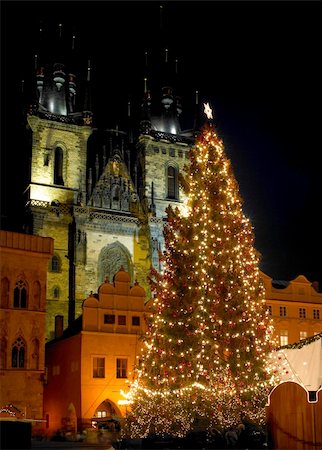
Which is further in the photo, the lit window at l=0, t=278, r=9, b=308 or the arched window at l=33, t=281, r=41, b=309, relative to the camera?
the arched window at l=33, t=281, r=41, b=309

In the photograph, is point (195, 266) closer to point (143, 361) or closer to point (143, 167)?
point (143, 361)

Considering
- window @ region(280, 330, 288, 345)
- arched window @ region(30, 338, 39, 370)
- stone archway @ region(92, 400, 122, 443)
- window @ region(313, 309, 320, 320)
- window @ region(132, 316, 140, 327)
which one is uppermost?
window @ region(313, 309, 320, 320)

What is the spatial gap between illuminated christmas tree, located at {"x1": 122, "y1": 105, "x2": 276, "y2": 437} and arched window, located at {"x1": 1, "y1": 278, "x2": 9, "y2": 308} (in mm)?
13342

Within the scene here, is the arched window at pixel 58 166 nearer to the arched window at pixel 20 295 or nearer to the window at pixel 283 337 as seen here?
the arched window at pixel 20 295

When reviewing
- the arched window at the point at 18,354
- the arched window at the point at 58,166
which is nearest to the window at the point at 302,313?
the arched window at the point at 18,354

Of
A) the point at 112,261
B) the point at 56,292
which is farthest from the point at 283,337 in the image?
the point at 56,292

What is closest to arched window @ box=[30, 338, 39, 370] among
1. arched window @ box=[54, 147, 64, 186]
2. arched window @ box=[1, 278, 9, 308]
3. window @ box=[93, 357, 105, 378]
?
arched window @ box=[1, 278, 9, 308]

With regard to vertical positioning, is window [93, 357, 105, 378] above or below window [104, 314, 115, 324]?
below

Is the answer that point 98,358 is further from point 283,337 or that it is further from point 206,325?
point 206,325

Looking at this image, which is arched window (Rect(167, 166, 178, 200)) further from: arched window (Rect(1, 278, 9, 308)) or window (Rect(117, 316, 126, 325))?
arched window (Rect(1, 278, 9, 308))

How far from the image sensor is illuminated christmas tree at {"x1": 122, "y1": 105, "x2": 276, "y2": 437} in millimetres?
23516

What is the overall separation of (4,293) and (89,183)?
79.5 feet

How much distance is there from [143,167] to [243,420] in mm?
42914

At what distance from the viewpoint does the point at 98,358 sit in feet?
A: 133
